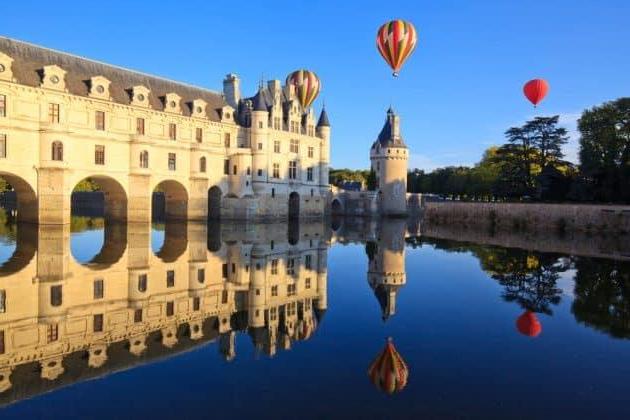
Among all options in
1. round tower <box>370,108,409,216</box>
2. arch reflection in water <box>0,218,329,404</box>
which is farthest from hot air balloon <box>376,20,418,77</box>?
round tower <box>370,108,409,216</box>

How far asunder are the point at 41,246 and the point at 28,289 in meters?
8.31

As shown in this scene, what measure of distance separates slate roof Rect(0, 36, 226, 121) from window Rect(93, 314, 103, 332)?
21.7 metres

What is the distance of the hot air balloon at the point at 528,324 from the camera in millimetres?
8727

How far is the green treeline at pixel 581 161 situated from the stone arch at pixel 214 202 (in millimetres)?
30118

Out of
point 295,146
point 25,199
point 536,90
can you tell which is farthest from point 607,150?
point 25,199

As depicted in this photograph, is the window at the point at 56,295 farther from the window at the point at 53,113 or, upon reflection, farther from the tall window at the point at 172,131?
A: the tall window at the point at 172,131

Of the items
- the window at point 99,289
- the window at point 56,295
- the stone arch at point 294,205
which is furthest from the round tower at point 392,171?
the window at point 56,295

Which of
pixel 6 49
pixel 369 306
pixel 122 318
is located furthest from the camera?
pixel 6 49

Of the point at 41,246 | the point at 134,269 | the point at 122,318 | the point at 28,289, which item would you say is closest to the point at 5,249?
the point at 41,246

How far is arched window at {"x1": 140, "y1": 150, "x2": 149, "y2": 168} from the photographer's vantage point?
30609mm

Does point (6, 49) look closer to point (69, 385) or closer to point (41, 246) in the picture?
Answer: point (41, 246)

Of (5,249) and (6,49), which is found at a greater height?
(6,49)

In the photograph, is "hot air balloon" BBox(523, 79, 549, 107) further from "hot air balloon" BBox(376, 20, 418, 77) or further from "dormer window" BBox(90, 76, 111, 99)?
"dormer window" BBox(90, 76, 111, 99)

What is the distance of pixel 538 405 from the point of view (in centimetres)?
545
